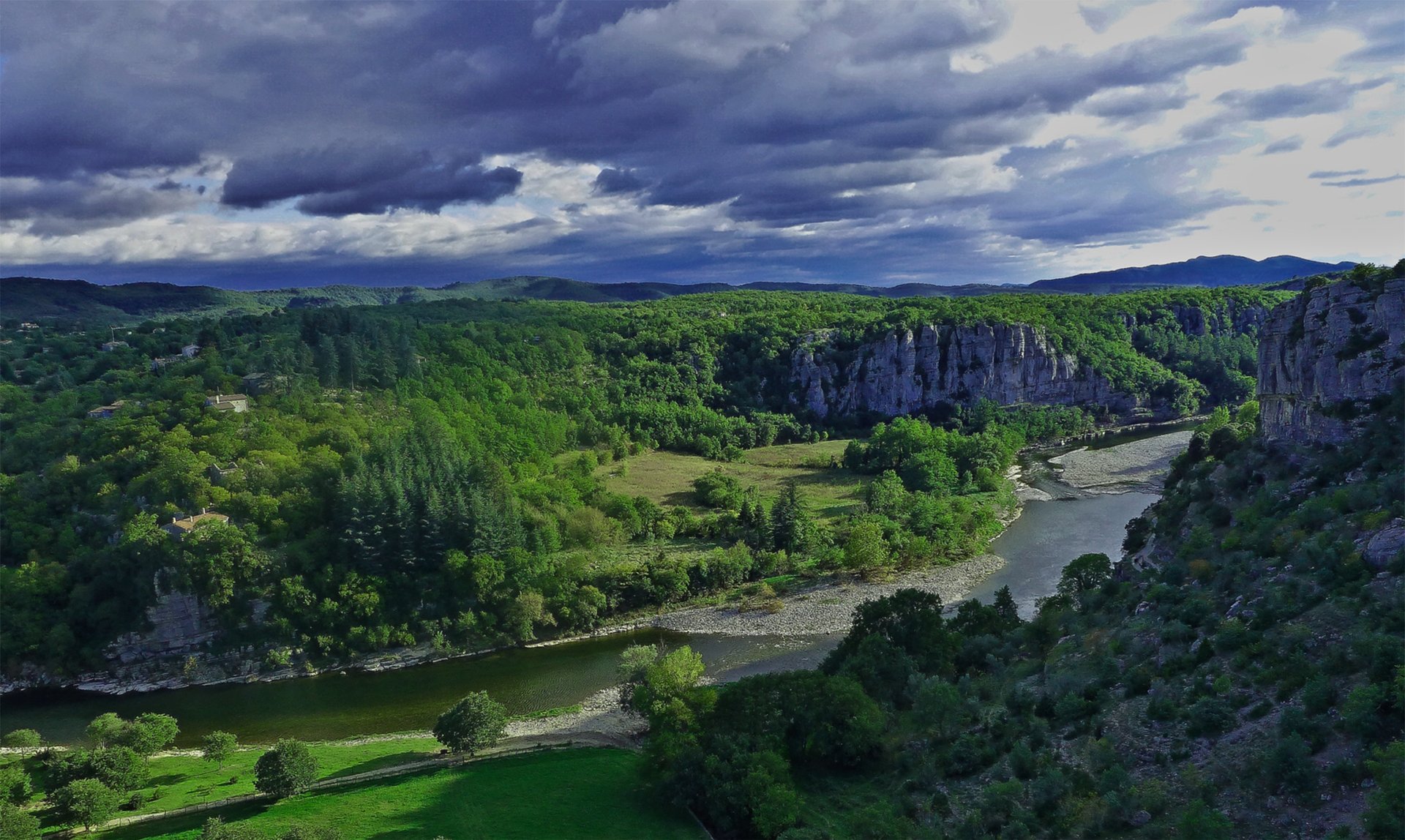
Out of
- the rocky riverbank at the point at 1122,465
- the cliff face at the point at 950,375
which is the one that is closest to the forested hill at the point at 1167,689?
the rocky riverbank at the point at 1122,465

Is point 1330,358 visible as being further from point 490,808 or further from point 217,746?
point 217,746

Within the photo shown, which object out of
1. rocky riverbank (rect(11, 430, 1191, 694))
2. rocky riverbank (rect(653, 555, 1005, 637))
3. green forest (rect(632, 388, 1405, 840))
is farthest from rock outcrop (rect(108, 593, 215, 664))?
green forest (rect(632, 388, 1405, 840))

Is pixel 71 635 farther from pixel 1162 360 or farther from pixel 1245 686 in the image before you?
pixel 1162 360

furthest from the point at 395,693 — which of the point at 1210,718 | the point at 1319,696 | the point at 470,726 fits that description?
the point at 1319,696

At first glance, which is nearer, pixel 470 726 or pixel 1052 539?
pixel 470 726

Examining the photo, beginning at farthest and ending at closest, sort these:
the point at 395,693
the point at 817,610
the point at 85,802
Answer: the point at 817,610 → the point at 395,693 → the point at 85,802
